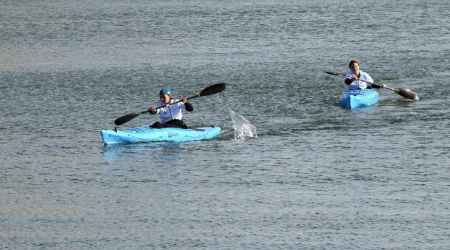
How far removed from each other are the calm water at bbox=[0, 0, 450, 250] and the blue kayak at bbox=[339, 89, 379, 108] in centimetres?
27

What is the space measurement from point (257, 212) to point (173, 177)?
3.25 metres

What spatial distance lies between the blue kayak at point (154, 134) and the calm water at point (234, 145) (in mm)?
204

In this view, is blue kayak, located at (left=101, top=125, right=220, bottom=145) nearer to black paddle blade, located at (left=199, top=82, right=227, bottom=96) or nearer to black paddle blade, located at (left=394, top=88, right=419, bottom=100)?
black paddle blade, located at (left=199, top=82, right=227, bottom=96)

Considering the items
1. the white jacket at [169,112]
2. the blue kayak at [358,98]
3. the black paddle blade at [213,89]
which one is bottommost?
the blue kayak at [358,98]

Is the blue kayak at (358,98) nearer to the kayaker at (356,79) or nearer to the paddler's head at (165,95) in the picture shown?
the kayaker at (356,79)

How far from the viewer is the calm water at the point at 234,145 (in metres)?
15.6

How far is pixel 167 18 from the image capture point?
4891 cm

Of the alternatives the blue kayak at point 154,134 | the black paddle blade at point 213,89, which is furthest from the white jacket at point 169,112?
the black paddle blade at point 213,89

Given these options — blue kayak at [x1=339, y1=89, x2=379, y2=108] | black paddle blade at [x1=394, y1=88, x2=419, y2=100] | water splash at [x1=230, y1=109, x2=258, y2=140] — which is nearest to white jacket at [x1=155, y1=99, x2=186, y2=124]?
water splash at [x1=230, y1=109, x2=258, y2=140]

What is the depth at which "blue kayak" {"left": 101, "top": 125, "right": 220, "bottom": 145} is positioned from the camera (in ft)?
71.8

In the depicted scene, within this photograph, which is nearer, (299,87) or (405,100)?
(405,100)

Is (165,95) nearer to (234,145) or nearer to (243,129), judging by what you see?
(234,145)

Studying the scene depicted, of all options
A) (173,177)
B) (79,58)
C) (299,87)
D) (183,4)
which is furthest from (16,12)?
(173,177)

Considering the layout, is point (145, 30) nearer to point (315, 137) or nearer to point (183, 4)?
point (183, 4)
